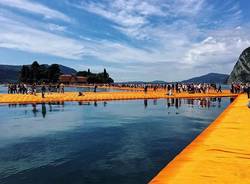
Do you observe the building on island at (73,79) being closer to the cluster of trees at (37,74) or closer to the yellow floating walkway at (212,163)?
the cluster of trees at (37,74)

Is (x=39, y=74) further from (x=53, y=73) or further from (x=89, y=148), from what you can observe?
(x=89, y=148)

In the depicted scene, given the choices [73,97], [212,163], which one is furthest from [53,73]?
[212,163]

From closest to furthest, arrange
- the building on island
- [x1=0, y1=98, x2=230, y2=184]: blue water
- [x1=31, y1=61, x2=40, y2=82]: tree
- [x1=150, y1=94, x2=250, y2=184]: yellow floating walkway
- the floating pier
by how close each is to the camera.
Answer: [x1=150, y1=94, x2=250, y2=184]: yellow floating walkway
[x1=0, y1=98, x2=230, y2=184]: blue water
the floating pier
[x1=31, y1=61, x2=40, y2=82]: tree
the building on island

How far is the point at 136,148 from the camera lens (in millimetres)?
17188

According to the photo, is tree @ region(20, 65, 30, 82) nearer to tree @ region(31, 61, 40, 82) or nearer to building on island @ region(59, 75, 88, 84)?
A: tree @ region(31, 61, 40, 82)

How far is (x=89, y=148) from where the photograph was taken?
1741 centimetres

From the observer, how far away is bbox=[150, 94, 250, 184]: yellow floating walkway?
945 centimetres

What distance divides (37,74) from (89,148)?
176m

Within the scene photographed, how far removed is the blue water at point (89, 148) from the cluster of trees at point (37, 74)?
6267 inches

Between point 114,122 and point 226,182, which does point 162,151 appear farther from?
point 114,122

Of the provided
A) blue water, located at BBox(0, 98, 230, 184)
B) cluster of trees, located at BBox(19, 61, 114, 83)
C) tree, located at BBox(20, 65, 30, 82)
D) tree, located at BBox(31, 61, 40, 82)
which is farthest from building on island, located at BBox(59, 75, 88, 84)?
blue water, located at BBox(0, 98, 230, 184)

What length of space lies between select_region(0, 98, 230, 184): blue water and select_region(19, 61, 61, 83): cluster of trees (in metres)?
159

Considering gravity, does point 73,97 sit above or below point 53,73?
below

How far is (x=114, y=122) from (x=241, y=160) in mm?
17019
